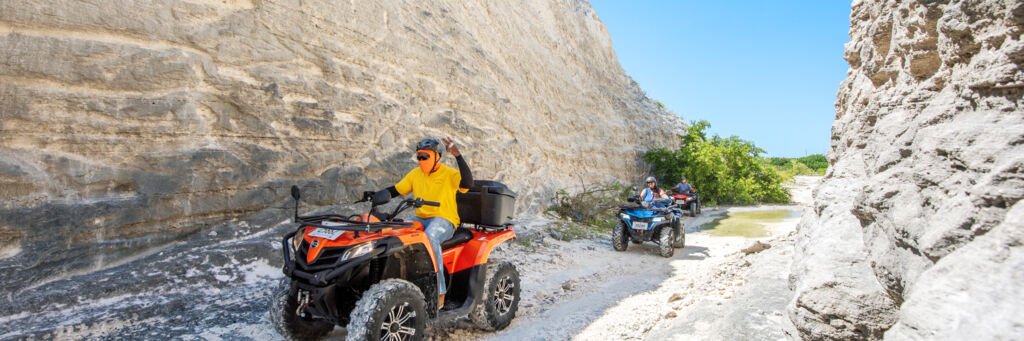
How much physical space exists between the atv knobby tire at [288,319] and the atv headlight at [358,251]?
77 cm

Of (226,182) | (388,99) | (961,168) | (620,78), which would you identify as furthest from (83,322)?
(620,78)

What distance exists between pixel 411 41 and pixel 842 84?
22.6 feet

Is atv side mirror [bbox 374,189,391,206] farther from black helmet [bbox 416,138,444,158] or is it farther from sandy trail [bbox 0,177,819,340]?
sandy trail [bbox 0,177,819,340]

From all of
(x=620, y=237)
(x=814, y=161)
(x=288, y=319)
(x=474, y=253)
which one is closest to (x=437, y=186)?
(x=474, y=253)

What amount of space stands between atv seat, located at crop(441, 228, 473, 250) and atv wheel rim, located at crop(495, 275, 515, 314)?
0.56 m

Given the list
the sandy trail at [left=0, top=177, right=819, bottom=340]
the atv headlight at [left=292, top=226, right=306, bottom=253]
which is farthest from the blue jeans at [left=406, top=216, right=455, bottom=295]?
the atv headlight at [left=292, top=226, right=306, bottom=253]

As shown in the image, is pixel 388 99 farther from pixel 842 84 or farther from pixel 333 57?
pixel 842 84

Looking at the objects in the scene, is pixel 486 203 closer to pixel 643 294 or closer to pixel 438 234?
pixel 438 234

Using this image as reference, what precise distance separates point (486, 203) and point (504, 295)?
0.93 meters

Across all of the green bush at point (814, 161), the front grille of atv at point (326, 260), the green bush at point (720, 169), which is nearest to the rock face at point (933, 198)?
the front grille of atv at point (326, 260)

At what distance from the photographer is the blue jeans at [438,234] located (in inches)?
167

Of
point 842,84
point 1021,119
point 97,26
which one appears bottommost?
point 1021,119

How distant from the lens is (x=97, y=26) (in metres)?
5.48

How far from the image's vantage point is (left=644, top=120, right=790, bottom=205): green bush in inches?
851
